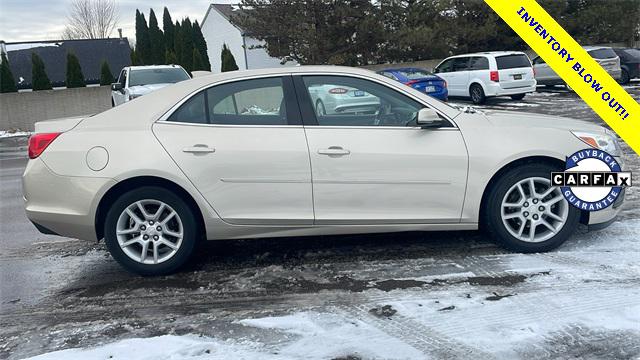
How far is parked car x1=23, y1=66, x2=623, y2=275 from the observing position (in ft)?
13.7

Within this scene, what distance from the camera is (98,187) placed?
4156 mm

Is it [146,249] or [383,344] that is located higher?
[146,249]

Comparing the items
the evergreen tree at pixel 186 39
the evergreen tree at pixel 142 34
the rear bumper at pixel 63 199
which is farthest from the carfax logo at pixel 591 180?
the evergreen tree at pixel 142 34

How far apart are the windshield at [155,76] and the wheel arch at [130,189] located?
10854 millimetres

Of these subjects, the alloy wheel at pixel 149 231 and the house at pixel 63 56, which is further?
the house at pixel 63 56

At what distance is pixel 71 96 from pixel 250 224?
1846 cm

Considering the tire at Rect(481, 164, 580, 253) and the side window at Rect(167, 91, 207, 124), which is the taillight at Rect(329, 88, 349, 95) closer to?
the side window at Rect(167, 91, 207, 124)

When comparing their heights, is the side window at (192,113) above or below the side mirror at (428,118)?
above

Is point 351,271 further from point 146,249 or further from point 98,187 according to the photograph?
point 98,187

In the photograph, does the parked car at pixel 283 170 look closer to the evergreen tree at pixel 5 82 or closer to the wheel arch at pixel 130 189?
the wheel arch at pixel 130 189

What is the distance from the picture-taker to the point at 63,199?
166 inches

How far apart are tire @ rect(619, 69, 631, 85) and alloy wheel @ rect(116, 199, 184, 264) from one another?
71.1ft

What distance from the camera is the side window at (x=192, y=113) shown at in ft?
14.2

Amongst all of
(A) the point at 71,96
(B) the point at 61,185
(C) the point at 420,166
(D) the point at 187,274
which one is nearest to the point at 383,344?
(C) the point at 420,166
